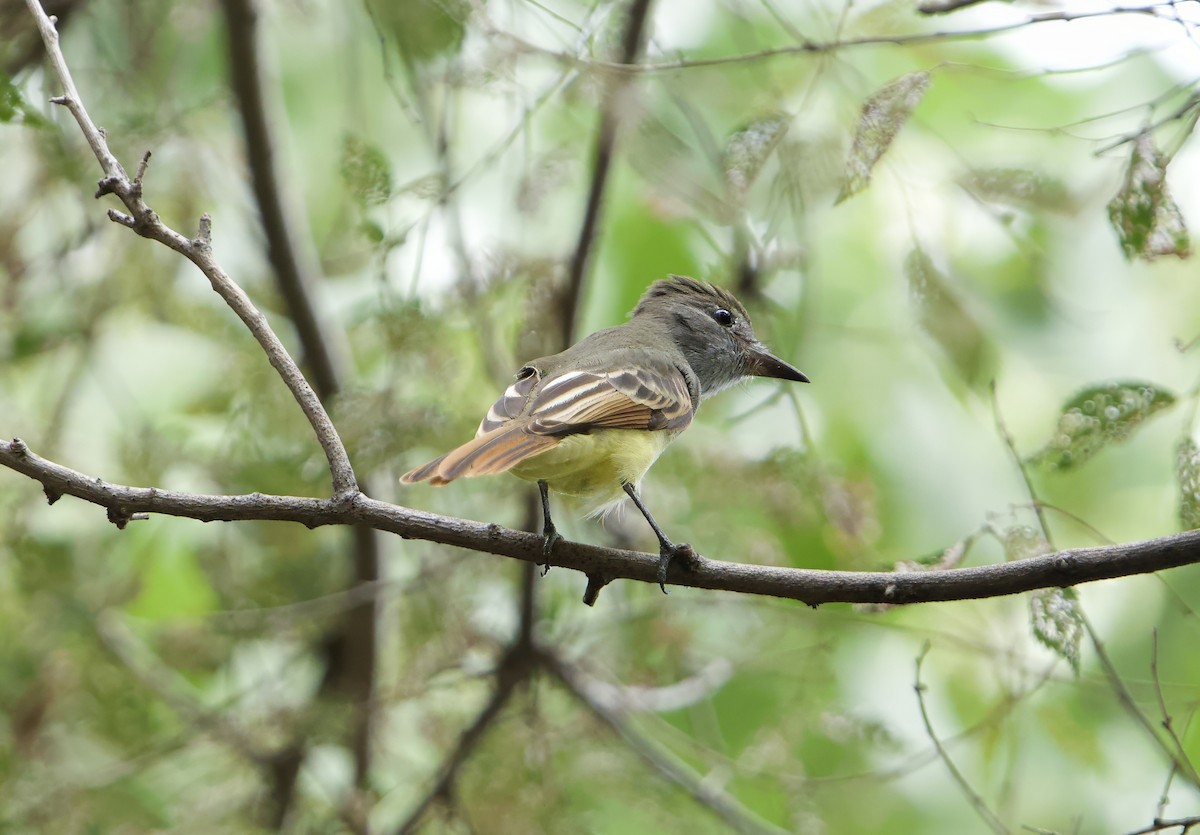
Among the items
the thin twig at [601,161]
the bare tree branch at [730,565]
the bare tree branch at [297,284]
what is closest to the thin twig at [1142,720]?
the bare tree branch at [730,565]

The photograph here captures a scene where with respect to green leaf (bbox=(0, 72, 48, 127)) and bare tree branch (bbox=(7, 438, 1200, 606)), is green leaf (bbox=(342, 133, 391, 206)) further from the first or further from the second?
bare tree branch (bbox=(7, 438, 1200, 606))

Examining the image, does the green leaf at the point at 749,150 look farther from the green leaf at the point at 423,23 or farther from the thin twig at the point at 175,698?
the thin twig at the point at 175,698

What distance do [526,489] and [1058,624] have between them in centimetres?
196

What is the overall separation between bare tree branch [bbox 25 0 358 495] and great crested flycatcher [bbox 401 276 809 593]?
0.17 m

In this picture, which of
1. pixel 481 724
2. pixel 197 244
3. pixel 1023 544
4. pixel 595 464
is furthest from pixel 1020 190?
pixel 481 724

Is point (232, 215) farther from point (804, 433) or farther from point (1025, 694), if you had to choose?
point (1025, 694)

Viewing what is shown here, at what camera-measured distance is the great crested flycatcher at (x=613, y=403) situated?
2684 mm

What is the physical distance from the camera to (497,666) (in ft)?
14.2

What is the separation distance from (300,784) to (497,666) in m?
1.03

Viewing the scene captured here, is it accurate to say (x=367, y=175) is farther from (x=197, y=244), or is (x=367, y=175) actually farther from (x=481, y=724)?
(x=481, y=724)

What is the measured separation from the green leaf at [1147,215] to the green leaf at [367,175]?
1670mm

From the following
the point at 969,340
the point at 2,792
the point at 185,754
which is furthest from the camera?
the point at 185,754

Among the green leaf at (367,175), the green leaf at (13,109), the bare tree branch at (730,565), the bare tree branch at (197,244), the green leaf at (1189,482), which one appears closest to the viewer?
the bare tree branch at (730,565)

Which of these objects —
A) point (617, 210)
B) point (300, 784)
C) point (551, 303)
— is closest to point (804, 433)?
point (551, 303)
